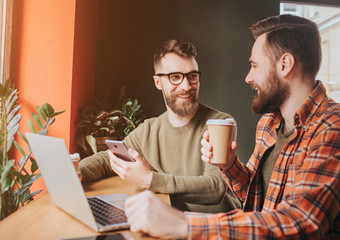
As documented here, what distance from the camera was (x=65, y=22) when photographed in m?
2.17

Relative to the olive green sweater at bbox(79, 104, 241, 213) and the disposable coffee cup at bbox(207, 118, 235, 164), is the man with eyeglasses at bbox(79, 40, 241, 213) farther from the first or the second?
the disposable coffee cup at bbox(207, 118, 235, 164)

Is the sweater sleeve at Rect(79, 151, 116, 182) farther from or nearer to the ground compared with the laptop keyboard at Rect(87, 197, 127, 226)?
farther from the ground

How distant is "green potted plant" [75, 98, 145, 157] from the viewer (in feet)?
8.00

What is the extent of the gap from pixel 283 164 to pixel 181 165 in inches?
31.8

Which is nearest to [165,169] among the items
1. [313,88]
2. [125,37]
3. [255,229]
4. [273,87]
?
[273,87]

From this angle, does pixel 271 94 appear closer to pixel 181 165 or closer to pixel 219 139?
pixel 219 139

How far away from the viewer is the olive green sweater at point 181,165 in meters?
1.41

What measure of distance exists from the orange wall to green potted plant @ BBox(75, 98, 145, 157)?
0.73 feet

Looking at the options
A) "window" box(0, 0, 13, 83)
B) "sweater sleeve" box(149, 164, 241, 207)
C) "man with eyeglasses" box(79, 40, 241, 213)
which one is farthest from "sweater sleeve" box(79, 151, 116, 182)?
"window" box(0, 0, 13, 83)

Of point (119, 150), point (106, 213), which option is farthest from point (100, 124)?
point (106, 213)

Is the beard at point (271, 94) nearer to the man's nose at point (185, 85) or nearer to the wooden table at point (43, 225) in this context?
the man's nose at point (185, 85)

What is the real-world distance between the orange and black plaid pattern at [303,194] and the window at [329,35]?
116 inches

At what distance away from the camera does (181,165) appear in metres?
1.82

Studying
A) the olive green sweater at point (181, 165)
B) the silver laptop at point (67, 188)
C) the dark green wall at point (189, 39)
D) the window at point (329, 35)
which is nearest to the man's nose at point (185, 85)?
the olive green sweater at point (181, 165)
